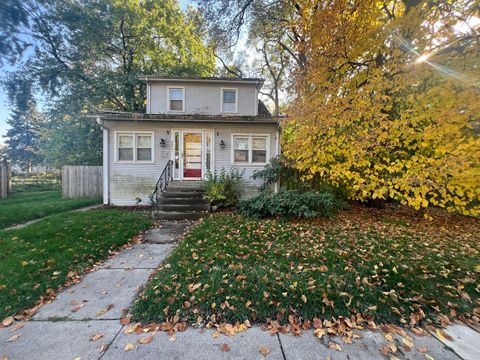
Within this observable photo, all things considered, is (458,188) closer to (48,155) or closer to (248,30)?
(248,30)

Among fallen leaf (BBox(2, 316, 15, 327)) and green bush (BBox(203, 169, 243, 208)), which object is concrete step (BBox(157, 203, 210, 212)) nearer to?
green bush (BBox(203, 169, 243, 208))

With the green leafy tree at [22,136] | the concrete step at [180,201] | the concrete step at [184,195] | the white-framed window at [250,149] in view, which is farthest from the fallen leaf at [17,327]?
the green leafy tree at [22,136]

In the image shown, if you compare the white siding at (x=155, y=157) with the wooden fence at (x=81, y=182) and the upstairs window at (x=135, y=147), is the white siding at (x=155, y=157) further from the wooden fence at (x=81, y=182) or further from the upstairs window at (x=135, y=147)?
the wooden fence at (x=81, y=182)

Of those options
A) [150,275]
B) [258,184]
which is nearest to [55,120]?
[258,184]

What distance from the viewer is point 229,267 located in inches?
134

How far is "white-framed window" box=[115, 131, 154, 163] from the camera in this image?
905 cm

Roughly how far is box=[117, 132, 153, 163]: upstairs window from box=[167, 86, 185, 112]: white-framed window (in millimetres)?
1971

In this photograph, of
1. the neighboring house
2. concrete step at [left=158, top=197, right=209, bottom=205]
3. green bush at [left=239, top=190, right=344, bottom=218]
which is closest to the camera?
green bush at [left=239, top=190, right=344, bottom=218]

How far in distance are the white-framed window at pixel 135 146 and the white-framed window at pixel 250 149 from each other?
3.61 m

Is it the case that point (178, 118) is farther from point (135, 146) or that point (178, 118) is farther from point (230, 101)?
point (230, 101)

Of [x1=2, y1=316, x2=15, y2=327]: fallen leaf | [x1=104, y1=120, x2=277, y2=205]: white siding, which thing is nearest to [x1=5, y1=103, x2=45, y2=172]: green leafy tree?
[x1=104, y1=120, x2=277, y2=205]: white siding

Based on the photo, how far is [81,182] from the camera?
10.9 m

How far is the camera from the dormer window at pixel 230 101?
10.4m

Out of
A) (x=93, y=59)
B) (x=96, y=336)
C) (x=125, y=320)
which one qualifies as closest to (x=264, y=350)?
(x=125, y=320)
